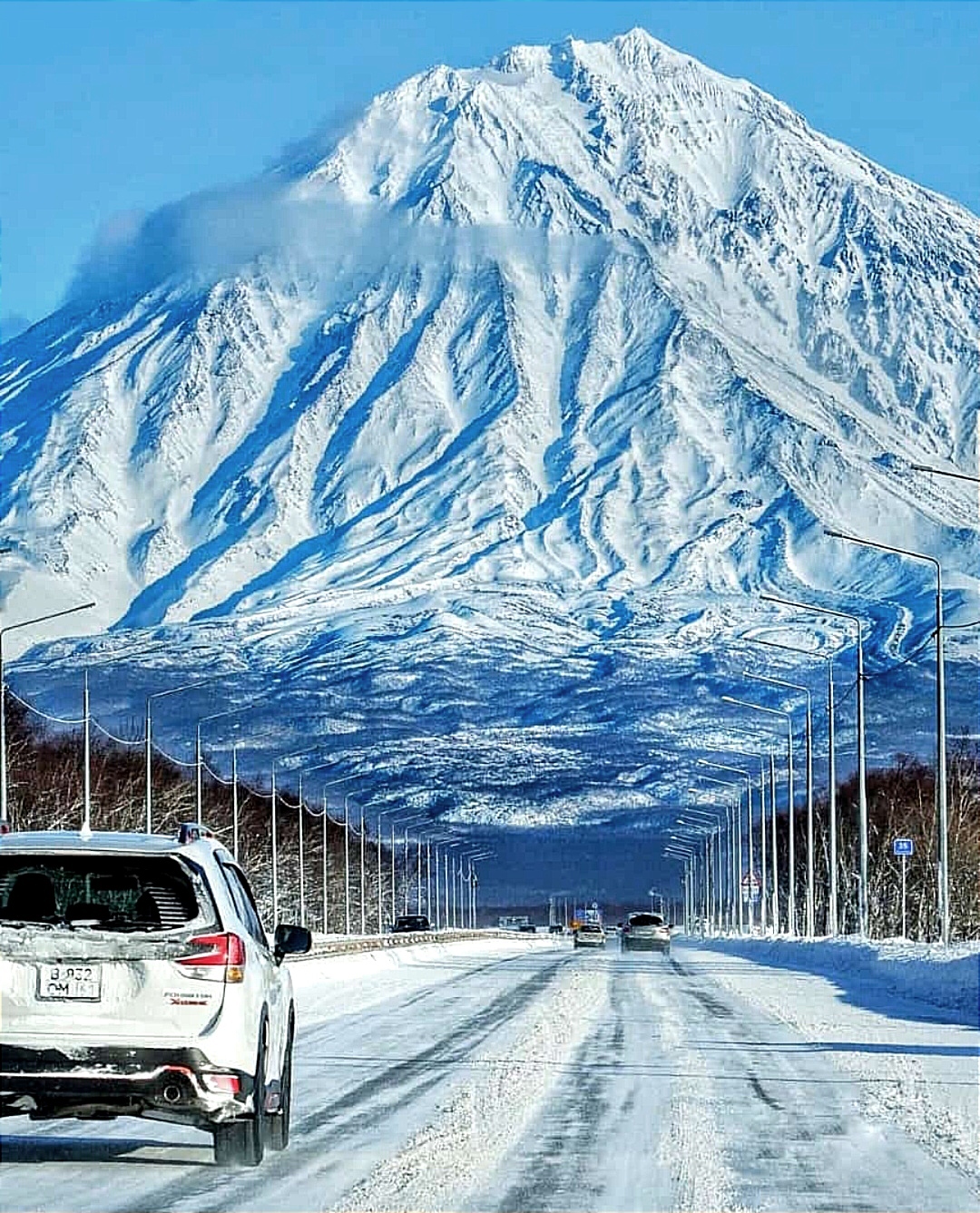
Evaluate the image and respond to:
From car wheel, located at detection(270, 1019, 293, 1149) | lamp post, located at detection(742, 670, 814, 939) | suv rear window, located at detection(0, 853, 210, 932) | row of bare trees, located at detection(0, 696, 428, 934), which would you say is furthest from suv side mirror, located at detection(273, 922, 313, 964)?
row of bare trees, located at detection(0, 696, 428, 934)

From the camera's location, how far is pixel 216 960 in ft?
53.8

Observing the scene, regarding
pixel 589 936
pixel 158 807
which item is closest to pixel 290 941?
pixel 589 936

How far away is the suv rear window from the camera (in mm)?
16453

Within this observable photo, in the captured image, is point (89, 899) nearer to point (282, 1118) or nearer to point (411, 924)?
point (282, 1118)

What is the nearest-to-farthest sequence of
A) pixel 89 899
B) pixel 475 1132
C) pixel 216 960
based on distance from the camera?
pixel 216 960, pixel 89 899, pixel 475 1132

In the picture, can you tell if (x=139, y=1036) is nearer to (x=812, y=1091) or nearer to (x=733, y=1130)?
(x=733, y=1130)

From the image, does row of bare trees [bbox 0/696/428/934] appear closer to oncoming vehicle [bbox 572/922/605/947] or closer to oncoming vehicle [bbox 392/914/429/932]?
oncoming vehicle [bbox 392/914/429/932]

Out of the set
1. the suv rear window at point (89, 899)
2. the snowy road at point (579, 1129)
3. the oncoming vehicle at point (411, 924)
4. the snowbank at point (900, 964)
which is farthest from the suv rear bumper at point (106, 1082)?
the oncoming vehicle at point (411, 924)

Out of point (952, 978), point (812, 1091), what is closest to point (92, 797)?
point (952, 978)

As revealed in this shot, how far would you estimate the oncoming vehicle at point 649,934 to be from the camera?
100875 millimetres

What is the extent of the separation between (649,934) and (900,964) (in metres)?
49.5

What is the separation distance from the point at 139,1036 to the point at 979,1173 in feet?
17.1

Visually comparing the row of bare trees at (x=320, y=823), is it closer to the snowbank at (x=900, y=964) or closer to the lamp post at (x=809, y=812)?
the lamp post at (x=809, y=812)

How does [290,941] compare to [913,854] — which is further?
[913,854]
